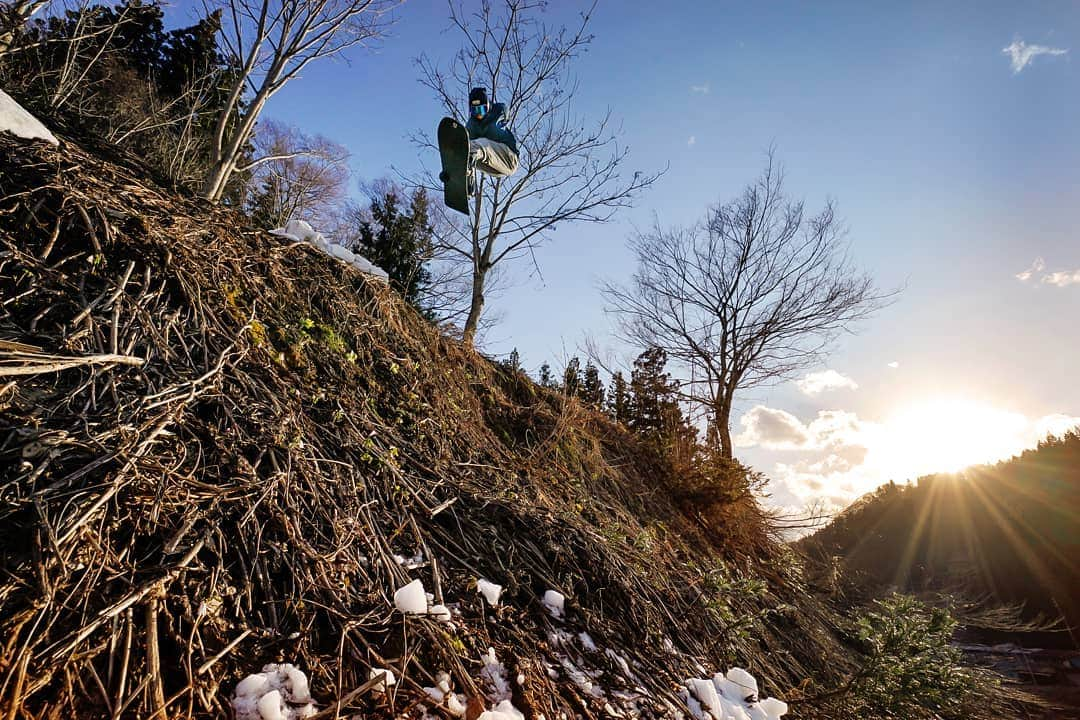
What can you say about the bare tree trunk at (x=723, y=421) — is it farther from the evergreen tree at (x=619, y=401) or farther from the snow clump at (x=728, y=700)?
the snow clump at (x=728, y=700)

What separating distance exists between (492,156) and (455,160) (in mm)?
493

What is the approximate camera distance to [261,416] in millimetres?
1918

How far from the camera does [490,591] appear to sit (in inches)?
76.3

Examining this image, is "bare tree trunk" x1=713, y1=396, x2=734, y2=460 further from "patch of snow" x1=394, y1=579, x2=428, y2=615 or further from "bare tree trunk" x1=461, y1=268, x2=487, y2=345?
"patch of snow" x1=394, y1=579, x2=428, y2=615

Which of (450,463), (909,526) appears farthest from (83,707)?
(909,526)

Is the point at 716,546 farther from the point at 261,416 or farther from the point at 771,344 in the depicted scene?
the point at 771,344

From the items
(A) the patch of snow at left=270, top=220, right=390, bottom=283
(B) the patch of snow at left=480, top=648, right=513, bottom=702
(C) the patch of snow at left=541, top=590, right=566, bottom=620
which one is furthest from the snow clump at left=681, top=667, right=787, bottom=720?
(A) the patch of snow at left=270, top=220, right=390, bottom=283

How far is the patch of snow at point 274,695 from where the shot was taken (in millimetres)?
1059

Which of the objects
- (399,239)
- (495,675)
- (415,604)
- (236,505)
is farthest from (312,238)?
(399,239)

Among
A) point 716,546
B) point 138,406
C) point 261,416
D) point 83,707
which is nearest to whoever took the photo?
point 83,707

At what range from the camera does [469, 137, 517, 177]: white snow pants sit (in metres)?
4.86

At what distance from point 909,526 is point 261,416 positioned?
15.0 m

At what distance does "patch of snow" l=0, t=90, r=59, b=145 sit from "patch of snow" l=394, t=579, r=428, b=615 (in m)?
3.16

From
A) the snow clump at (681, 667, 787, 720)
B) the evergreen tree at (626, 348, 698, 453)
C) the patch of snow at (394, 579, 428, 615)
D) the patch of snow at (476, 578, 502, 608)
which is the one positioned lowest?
the snow clump at (681, 667, 787, 720)
